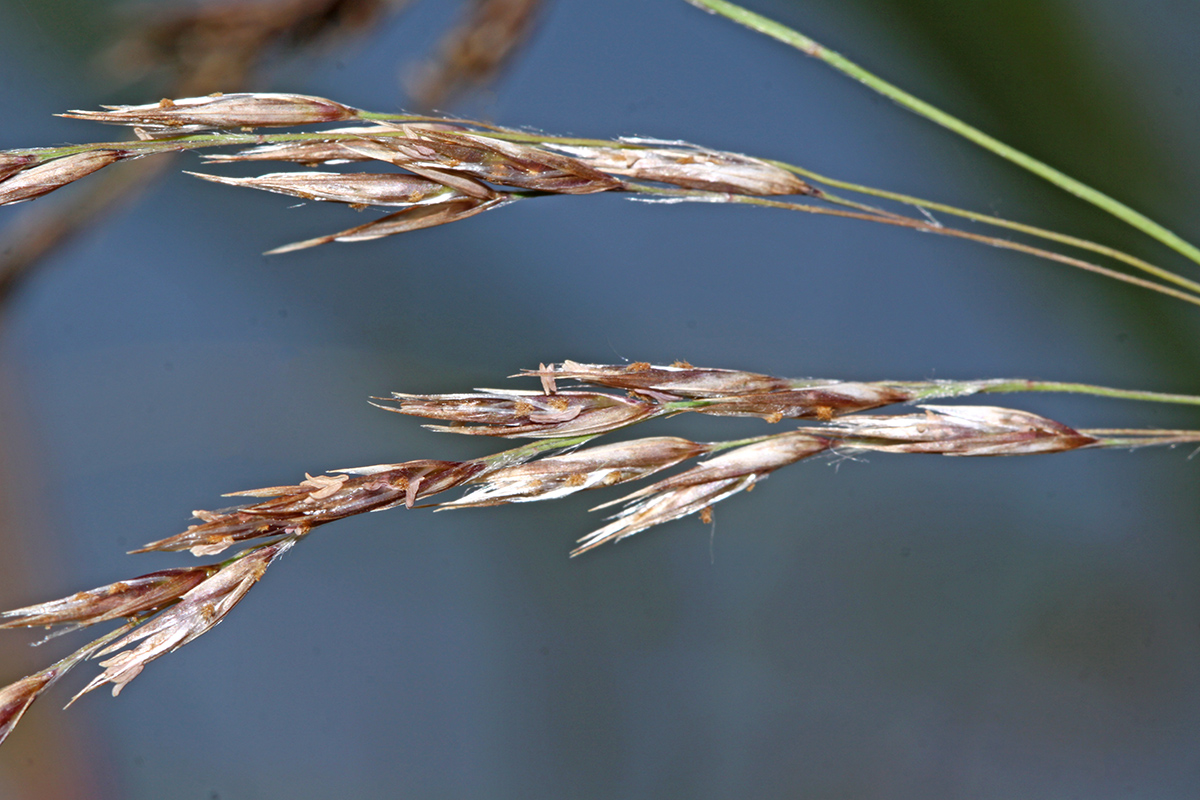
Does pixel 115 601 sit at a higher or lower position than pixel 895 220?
lower

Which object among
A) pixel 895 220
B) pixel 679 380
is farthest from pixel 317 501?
pixel 895 220

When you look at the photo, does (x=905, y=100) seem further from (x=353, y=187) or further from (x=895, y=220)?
(x=353, y=187)

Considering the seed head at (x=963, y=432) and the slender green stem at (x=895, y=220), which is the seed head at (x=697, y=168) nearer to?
the slender green stem at (x=895, y=220)

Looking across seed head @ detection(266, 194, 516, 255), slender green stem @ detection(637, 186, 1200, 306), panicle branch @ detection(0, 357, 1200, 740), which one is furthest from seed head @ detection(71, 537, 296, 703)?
slender green stem @ detection(637, 186, 1200, 306)

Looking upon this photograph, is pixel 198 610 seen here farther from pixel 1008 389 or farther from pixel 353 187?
pixel 1008 389

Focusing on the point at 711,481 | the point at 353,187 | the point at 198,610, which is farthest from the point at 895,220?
the point at 198,610

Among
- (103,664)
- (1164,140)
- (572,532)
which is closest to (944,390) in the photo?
(103,664)

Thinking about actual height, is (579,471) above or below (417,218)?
below

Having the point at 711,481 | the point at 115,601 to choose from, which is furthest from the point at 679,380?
the point at 115,601

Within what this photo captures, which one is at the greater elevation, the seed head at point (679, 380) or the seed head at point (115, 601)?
the seed head at point (679, 380)

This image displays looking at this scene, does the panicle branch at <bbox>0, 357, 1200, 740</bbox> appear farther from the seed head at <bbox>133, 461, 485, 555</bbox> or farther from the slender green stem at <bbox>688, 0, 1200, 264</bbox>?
the slender green stem at <bbox>688, 0, 1200, 264</bbox>

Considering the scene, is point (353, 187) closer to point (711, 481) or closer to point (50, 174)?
point (50, 174)

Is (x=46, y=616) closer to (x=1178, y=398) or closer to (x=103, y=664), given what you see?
(x=103, y=664)

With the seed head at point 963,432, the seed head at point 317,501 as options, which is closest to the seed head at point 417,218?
the seed head at point 317,501
